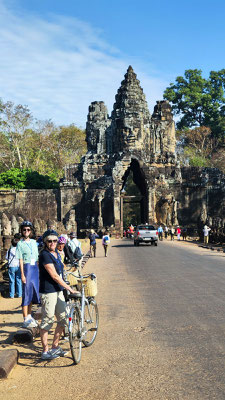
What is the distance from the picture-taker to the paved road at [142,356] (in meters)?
5.04

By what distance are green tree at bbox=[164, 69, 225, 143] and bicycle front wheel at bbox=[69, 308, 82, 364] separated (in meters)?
79.7

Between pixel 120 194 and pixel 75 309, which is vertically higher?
pixel 120 194

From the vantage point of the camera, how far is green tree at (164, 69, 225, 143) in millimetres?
84375

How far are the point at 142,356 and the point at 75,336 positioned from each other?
95cm

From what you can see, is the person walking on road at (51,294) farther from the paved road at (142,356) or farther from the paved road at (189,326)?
the paved road at (189,326)

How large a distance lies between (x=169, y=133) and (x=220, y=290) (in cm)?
5062

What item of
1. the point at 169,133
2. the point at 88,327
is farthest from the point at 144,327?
the point at 169,133

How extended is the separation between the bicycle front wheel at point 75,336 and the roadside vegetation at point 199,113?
72.8 meters

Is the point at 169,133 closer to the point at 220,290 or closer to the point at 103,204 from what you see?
Answer: the point at 103,204

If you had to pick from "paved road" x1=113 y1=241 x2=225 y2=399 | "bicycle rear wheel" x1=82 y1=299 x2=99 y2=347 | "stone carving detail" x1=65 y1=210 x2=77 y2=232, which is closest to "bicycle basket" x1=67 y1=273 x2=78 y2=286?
"bicycle rear wheel" x1=82 y1=299 x2=99 y2=347

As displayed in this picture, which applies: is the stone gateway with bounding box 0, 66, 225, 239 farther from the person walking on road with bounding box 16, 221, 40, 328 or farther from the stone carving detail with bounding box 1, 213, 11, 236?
the person walking on road with bounding box 16, 221, 40, 328

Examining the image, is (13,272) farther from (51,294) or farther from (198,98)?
(198,98)

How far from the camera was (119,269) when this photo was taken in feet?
58.8

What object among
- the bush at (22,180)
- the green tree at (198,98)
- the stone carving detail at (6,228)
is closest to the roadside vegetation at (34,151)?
the bush at (22,180)
